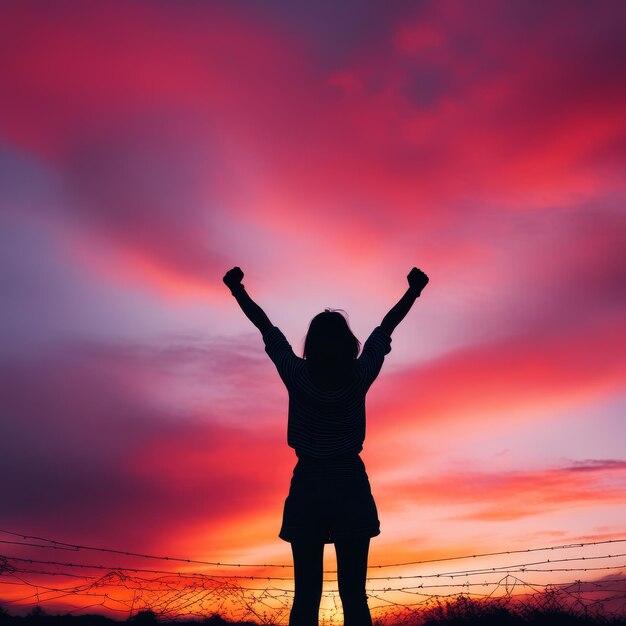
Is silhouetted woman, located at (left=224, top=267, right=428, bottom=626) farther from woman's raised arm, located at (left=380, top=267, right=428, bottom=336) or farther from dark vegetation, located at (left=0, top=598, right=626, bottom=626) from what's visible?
dark vegetation, located at (left=0, top=598, right=626, bottom=626)

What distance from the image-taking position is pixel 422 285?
5.29 m

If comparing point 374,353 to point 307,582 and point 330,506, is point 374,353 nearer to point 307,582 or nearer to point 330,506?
point 330,506

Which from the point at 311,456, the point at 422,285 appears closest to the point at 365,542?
the point at 311,456

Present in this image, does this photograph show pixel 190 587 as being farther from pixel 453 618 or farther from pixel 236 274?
pixel 236 274

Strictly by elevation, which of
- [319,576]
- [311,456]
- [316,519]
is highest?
[311,456]

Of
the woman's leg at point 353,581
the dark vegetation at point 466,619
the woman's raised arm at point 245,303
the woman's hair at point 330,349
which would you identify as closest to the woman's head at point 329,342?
the woman's hair at point 330,349

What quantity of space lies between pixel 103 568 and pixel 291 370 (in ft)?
28.0

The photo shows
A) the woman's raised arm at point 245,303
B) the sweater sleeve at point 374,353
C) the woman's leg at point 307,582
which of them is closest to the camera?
the woman's leg at point 307,582

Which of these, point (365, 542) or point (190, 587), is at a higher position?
point (190, 587)

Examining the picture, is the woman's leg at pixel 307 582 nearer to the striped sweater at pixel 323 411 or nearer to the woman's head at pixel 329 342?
the striped sweater at pixel 323 411

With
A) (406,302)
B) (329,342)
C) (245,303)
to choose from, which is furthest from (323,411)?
(406,302)

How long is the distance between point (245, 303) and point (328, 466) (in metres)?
1.22

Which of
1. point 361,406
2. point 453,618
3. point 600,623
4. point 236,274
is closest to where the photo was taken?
point 361,406

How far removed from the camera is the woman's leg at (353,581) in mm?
4340
